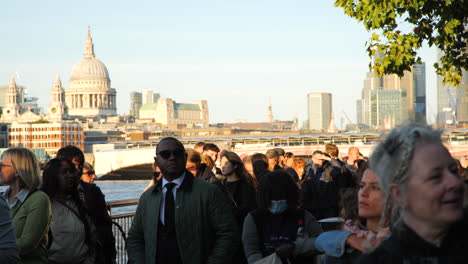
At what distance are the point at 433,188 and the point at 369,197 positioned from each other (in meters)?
0.90

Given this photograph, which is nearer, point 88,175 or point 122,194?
point 88,175

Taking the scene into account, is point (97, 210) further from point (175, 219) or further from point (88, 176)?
point (88, 176)

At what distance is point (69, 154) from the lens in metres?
5.38

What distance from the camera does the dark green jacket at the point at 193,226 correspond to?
4.44 m

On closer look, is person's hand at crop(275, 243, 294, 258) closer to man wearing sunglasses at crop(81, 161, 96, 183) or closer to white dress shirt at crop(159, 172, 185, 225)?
white dress shirt at crop(159, 172, 185, 225)

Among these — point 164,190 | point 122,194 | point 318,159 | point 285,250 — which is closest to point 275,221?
point 285,250

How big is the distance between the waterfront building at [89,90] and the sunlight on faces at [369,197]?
173696 mm

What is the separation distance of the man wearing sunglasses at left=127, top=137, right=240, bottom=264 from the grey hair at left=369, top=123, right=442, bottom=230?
8.29 ft

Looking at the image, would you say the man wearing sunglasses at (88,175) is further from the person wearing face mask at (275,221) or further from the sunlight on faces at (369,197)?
the sunlight on faces at (369,197)

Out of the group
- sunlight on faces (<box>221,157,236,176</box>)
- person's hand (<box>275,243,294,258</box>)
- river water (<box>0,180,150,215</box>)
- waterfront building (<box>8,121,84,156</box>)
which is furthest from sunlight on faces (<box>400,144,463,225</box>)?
waterfront building (<box>8,121,84,156</box>)

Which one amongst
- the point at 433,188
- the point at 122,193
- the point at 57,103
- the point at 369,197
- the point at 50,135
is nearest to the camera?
the point at 433,188

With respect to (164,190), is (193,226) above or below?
below

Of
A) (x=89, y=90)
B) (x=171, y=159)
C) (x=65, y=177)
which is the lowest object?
(x=65, y=177)

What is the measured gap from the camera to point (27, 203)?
14.2ft
